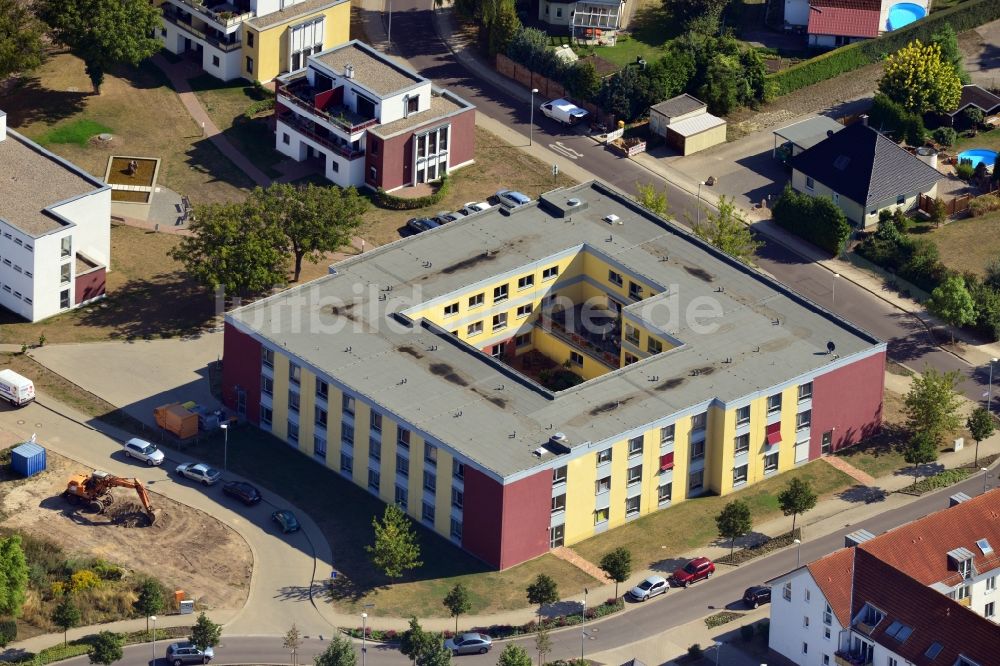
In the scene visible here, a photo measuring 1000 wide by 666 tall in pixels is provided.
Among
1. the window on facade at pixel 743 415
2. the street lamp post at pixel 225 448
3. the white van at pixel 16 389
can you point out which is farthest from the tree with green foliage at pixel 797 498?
the white van at pixel 16 389

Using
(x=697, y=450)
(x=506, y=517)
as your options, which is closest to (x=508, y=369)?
(x=506, y=517)

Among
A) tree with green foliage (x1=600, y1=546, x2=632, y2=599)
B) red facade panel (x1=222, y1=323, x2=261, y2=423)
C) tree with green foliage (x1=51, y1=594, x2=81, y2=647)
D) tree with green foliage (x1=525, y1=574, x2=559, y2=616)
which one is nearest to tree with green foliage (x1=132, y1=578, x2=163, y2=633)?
tree with green foliage (x1=51, y1=594, x2=81, y2=647)

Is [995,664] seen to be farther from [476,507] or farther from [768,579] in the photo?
[476,507]

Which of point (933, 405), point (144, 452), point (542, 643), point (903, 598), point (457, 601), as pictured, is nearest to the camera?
point (903, 598)

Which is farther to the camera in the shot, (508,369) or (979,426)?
(979,426)

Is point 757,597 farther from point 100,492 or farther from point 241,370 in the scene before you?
point 100,492

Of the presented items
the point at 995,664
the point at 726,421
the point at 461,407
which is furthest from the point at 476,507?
the point at 995,664

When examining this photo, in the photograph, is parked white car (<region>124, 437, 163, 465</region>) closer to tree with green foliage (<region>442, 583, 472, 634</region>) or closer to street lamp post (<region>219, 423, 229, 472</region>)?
street lamp post (<region>219, 423, 229, 472</region>)
